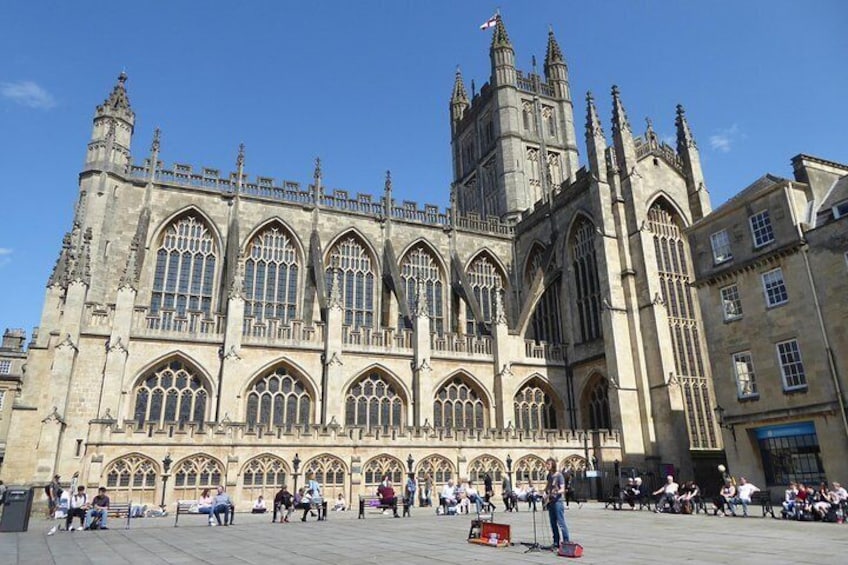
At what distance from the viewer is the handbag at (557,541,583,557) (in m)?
8.86

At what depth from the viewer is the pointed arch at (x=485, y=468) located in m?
24.8

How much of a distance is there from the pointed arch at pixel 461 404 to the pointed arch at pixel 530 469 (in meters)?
4.02

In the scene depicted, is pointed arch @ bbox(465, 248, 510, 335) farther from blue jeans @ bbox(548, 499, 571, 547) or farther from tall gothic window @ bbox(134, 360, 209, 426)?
blue jeans @ bbox(548, 499, 571, 547)

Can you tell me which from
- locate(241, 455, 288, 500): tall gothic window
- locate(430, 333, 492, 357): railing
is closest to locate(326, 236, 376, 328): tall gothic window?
locate(430, 333, 492, 357): railing

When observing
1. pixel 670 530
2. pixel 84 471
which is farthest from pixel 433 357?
pixel 670 530

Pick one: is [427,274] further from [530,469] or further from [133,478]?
[133,478]

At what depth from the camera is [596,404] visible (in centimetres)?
3050

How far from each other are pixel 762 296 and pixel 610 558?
16.2 meters

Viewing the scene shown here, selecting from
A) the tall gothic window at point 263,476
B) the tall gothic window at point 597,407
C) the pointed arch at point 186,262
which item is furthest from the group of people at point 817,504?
the pointed arch at point 186,262

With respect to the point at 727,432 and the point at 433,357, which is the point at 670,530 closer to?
the point at 727,432

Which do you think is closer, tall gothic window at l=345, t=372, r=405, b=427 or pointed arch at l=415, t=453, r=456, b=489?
pointed arch at l=415, t=453, r=456, b=489

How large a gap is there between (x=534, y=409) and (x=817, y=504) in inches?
648

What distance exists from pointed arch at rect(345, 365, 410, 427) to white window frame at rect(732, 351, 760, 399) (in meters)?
14.0

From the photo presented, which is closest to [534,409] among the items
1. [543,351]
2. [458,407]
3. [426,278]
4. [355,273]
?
[543,351]
